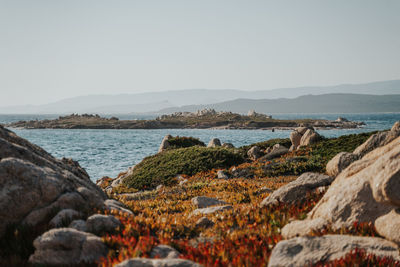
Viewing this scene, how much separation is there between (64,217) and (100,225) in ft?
3.15

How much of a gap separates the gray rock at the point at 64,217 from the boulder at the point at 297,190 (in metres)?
5.72

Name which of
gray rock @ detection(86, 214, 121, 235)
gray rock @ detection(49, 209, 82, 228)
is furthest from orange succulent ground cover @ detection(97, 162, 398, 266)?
gray rock @ detection(49, 209, 82, 228)

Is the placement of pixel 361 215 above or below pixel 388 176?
below

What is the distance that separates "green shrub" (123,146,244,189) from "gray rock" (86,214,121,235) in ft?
57.6

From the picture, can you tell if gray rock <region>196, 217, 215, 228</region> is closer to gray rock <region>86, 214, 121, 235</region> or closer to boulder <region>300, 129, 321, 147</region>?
gray rock <region>86, 214, 121, 235</region>

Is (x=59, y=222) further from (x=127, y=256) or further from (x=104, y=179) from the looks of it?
(x=104, y=179)

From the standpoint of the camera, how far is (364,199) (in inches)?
308

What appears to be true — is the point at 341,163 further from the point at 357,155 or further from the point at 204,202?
the point at 204,202

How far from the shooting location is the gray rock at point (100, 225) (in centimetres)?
761

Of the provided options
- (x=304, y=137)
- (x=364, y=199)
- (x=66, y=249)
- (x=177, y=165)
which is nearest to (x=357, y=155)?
(x=364, y=199)

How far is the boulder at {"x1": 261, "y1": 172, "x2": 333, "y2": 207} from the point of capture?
34.9 ft

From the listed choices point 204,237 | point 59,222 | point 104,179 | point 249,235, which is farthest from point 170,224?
point 104,179

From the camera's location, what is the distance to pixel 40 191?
27.2 ft

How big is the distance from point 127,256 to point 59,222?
249cm
